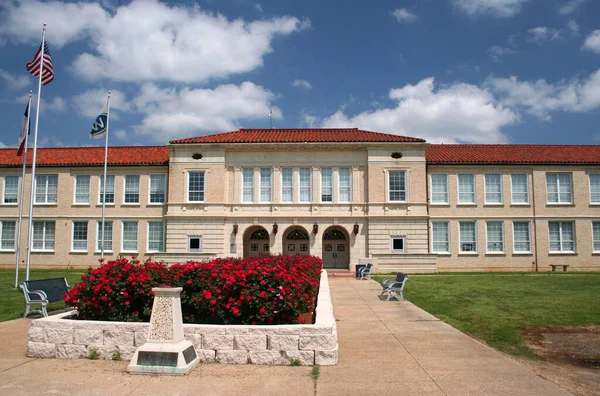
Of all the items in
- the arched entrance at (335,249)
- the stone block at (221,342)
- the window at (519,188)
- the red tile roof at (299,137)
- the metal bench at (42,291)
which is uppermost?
the red tile roof at (299,137)

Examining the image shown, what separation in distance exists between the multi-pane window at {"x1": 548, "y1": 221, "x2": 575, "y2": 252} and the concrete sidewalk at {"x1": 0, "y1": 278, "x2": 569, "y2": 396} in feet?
83.9

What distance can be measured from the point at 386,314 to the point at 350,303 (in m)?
2.54

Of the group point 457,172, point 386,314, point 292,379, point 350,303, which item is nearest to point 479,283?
point 350,303

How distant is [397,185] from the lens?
30031mm

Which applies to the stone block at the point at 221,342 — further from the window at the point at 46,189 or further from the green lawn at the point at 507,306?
the window at the point at 46,189

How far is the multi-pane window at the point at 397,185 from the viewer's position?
30.0 metres

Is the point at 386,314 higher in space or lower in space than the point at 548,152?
lower

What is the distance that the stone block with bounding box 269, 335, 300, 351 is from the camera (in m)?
7.25

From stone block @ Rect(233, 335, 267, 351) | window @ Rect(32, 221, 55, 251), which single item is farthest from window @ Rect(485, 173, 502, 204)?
window @ Rect(32, 221, 55, 251)

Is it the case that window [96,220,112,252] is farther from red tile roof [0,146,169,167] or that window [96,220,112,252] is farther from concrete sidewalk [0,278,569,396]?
concrete sidewalk [0,278,569,396]

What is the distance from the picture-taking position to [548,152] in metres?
32.4

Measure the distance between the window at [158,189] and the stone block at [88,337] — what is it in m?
24.7

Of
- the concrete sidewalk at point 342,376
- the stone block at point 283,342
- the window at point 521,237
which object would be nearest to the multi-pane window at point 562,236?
the window at point 521,237

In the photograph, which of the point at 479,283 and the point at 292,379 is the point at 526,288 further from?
the point at 292,379
